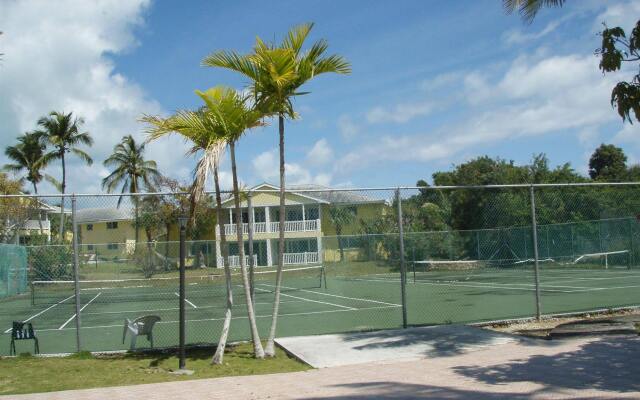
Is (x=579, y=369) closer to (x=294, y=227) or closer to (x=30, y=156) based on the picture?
(x=294, y=227)

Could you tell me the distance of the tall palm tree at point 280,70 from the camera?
31.1 feet

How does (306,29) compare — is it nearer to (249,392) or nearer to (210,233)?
(249,392)

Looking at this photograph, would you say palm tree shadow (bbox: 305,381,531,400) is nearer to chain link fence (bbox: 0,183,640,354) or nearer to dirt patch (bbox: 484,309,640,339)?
chain link fence (bbox: 0,183,640,354)

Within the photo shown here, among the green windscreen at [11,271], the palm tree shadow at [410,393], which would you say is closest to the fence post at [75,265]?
the palm tree shadow at [410,393]

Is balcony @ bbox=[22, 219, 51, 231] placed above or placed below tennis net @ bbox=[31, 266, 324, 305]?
above

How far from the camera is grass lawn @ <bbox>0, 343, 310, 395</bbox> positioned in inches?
334

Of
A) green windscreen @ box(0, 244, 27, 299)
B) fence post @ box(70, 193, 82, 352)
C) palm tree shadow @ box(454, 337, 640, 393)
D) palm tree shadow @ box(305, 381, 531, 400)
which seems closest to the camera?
palm tree shadow @ box(305, 381, 531, 400)

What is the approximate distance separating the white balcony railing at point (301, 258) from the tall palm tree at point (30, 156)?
42737 millimetres

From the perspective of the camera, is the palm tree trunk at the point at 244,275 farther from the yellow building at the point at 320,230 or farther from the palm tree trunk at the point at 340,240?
the palm tree trunk at the point at 340,240

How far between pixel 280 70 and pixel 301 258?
14.2 feet

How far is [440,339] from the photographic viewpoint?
1090cm

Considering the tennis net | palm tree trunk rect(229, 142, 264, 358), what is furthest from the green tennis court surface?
palm tree trunk rect(229, 142, 264, 358)

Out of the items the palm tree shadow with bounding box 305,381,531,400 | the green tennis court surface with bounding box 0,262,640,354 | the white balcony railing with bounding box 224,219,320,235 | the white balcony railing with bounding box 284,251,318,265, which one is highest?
the white balcony railing with bounding box 224,219,320,235

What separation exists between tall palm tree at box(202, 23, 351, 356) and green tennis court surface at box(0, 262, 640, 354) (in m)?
3.64
